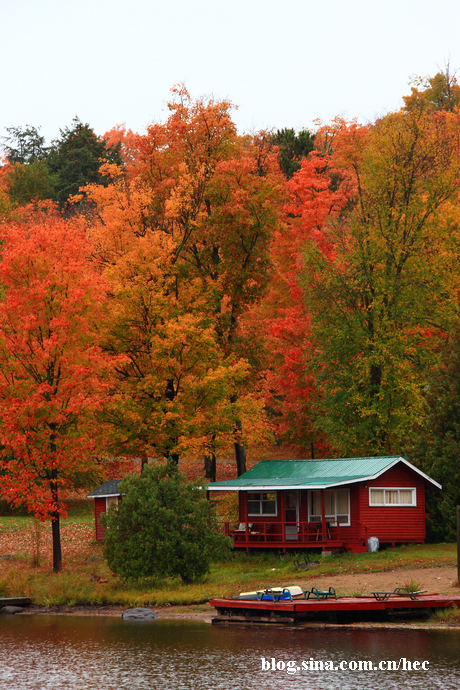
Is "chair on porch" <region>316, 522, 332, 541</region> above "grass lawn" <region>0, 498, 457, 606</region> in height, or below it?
above

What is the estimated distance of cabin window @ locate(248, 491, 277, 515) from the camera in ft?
124

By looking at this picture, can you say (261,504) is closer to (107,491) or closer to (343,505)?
(343,505)

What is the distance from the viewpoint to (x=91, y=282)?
34344 millimetres

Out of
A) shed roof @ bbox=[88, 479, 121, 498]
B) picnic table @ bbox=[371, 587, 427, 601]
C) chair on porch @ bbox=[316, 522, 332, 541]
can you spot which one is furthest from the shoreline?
shed roof @ bbox=[88, 479, 121, 498]

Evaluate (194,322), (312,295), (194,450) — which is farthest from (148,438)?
(312,295)

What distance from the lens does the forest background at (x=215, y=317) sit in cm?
3375

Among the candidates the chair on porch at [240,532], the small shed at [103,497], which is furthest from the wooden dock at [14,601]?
the chair on porch at [240,532]

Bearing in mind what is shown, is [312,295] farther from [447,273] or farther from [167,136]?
[167,136]

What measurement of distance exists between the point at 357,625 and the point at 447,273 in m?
22.6

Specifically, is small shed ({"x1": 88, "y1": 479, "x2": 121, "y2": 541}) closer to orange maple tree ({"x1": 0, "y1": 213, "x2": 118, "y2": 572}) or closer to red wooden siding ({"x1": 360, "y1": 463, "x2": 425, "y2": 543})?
orange maple tree ({"x1": 0, "y1": 213, "x2": 118, "y2": 572})

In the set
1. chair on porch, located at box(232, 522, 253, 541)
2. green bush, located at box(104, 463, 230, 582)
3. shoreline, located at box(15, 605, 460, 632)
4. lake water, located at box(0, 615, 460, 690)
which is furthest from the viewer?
chair on porch, located at box(232, 522, 253, 541)

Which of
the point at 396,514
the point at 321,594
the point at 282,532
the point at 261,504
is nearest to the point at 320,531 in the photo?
the point at 282,532

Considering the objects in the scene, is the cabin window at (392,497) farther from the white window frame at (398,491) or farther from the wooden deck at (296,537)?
the wooden deck at (296,537)

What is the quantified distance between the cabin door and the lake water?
39.5 ft
